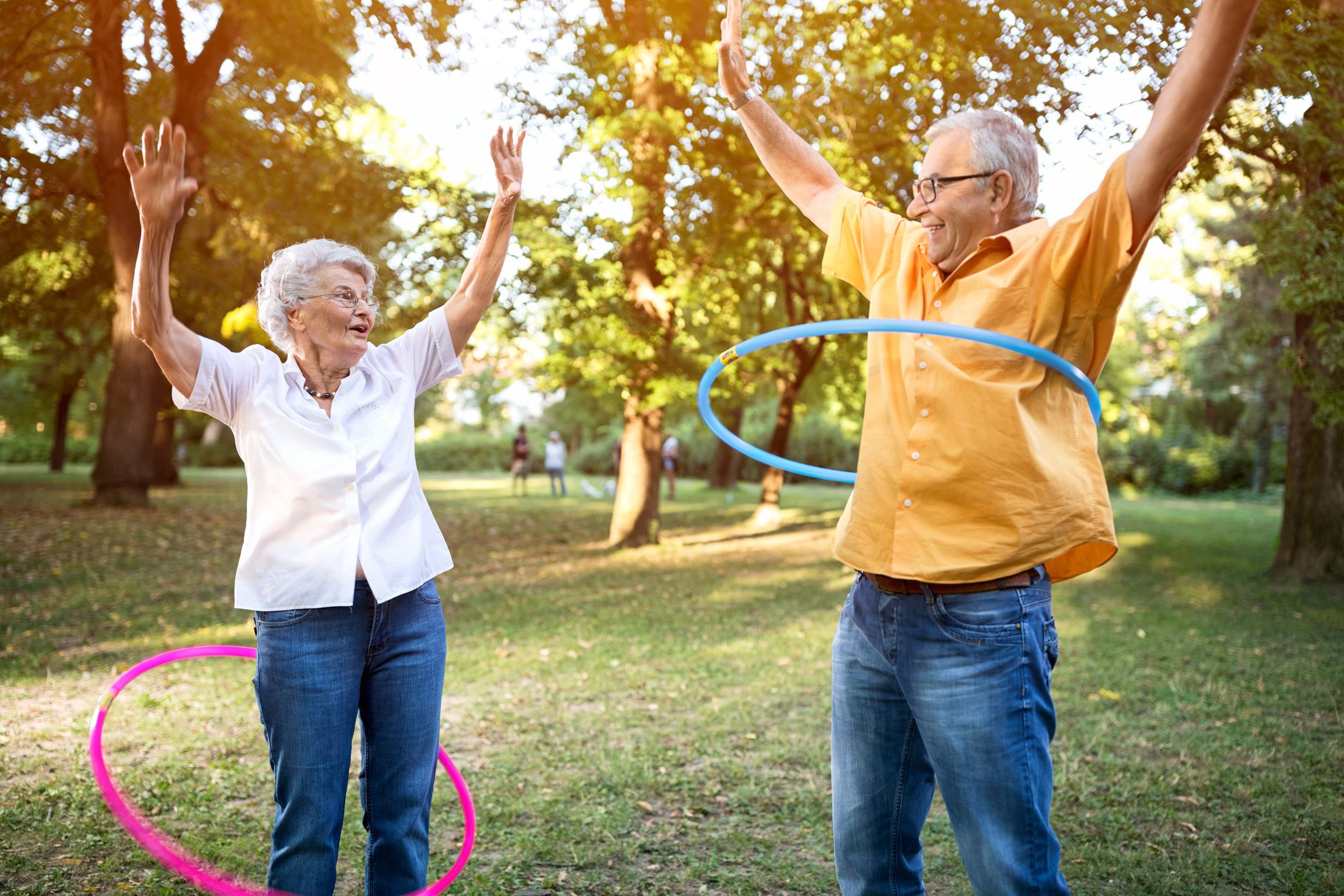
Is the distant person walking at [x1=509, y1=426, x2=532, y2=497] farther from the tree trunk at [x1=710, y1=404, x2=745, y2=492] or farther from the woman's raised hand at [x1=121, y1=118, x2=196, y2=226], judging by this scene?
the woman's raised hand at [x1=121, y1=118, x2=196, y2=226]

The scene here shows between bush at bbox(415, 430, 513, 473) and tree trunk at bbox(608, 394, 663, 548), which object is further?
bush at bbox(415, 430, 513, 473)

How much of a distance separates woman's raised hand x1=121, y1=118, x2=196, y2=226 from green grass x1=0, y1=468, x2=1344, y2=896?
277cm

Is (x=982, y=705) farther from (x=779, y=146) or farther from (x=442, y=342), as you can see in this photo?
(x=442, y=342)

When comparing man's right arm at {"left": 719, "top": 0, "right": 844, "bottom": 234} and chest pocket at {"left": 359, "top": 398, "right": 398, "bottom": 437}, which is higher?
man's right arm at {"left": 719, "top": 0, "right": 844, "bottom": 234}

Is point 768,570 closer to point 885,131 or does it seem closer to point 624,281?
point 624,281

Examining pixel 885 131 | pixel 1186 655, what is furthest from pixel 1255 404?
pixel 1186 655

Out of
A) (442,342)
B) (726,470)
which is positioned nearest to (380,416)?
(442,342)

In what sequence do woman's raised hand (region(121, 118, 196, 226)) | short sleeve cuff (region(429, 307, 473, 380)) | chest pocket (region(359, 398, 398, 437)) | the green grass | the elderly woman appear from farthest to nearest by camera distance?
the green grass
short sleeve cuff (region(429, 307, 473, 380))
chest pocket (region(359, 398, 398, 437))
the elderly woman
woman's raised hand (region(121, 118, 196, 226))

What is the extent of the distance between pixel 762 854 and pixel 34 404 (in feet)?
141

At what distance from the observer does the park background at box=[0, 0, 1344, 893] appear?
189 inches

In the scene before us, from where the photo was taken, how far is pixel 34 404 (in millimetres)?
39375

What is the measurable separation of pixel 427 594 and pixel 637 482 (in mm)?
12873

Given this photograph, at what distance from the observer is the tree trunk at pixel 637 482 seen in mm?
15695

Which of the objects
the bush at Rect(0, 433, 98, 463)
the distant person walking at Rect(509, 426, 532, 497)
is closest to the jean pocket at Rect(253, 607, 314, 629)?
the distant person walking at Rect(509, 426, 532, 497)
